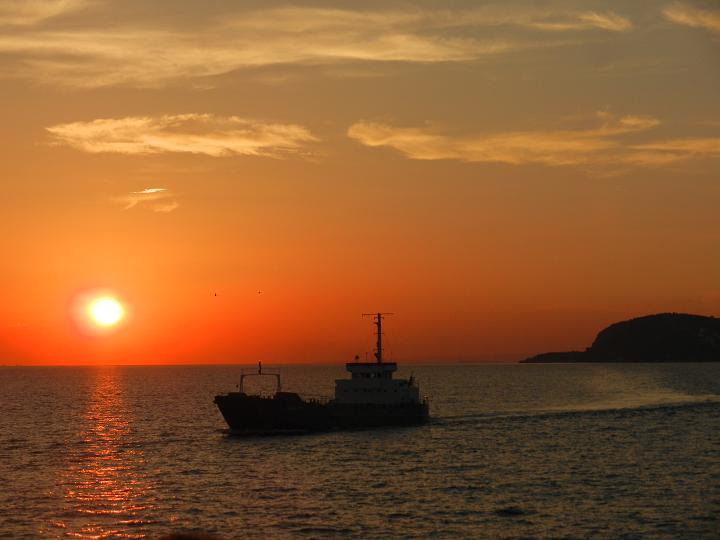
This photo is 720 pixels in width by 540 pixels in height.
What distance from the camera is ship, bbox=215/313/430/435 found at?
324 feet

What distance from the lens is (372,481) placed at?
67125 mm

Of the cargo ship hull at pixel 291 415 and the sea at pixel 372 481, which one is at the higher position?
the cargo ship hull at pixel 291 415

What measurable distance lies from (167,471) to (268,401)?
1048 inches

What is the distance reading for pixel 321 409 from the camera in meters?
100

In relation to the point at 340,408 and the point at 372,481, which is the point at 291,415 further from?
the point at 372,481

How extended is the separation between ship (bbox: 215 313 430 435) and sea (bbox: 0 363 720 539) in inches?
102

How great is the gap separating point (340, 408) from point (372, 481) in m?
33.9

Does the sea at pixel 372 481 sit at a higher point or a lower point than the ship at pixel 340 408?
lower

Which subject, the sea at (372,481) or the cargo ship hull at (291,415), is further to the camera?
the cargo ship hull at (291,415)

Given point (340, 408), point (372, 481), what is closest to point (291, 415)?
point (340, 408)

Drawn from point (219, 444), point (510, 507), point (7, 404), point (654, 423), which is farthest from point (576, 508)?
point (7, 404)

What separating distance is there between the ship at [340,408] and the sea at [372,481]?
260 centimetres

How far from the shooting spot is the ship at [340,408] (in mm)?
98625

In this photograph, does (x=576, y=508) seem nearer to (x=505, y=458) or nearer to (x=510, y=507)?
(x=510, y=507)
